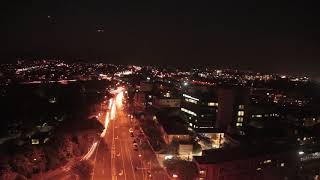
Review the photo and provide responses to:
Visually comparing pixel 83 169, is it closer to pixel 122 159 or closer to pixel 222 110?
pixel 122 159

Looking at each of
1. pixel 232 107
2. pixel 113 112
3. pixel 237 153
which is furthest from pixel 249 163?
pixel 113 112

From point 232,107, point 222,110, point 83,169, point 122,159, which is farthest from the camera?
point 232,107

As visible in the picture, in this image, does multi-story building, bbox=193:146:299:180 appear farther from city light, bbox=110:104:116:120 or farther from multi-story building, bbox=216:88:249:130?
city light, bbox=110:104:116:120

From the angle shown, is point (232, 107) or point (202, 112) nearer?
point (232, 107)

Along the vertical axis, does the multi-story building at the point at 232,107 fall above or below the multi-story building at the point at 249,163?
above

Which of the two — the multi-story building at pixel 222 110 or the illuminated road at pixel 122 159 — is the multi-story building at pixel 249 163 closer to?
the illuminated road at pixel 122 159

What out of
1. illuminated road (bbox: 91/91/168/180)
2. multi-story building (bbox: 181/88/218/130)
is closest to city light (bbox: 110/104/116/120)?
illuminated road (bbox: 91/91/168/180)

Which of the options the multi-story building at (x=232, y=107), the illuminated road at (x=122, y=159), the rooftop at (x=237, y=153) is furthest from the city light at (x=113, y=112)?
the rooftop at (x=237, y=153)
